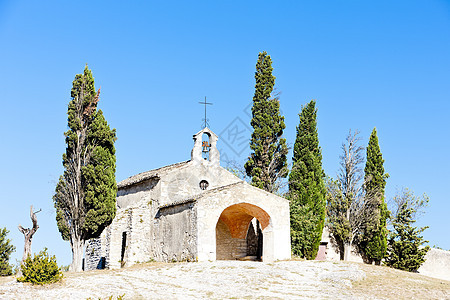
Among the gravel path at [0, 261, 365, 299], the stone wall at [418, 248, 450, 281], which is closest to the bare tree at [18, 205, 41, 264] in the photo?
the gravel path at [0, 261, 365, 299]

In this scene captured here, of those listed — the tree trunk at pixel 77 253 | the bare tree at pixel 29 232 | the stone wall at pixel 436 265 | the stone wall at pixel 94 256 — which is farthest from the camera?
the stone wall at pixel 436 265

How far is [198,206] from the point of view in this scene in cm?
2492

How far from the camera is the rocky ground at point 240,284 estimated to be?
17.3 m

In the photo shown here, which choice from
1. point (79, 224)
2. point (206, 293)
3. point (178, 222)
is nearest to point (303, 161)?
point (178, 222)

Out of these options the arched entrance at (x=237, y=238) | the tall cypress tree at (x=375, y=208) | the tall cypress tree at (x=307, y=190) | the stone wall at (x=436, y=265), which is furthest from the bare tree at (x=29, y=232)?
the stone wall at (x=436, y=265)

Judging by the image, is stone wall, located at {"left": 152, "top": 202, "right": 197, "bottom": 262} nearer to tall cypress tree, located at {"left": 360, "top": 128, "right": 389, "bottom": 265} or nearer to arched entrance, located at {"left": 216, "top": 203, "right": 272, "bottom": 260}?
arched entrance, located at {"left": 216, "top": 203, "right": 272, "bottom": 260}

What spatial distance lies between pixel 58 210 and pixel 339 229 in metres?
18.9

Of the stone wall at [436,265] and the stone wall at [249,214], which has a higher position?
the stone wall at [249,214]

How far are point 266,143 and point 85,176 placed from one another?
40.9ft

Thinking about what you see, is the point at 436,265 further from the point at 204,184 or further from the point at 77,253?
the point at 77,253

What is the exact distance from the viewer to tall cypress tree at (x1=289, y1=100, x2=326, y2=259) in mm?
31375

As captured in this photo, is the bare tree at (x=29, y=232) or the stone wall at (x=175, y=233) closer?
the bare tree at (x=29, y=232)

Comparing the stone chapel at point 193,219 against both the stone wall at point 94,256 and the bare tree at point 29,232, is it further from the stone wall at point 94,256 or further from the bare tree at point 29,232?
the bare tree at point 29,232

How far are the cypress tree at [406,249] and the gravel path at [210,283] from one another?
13.5 metres
